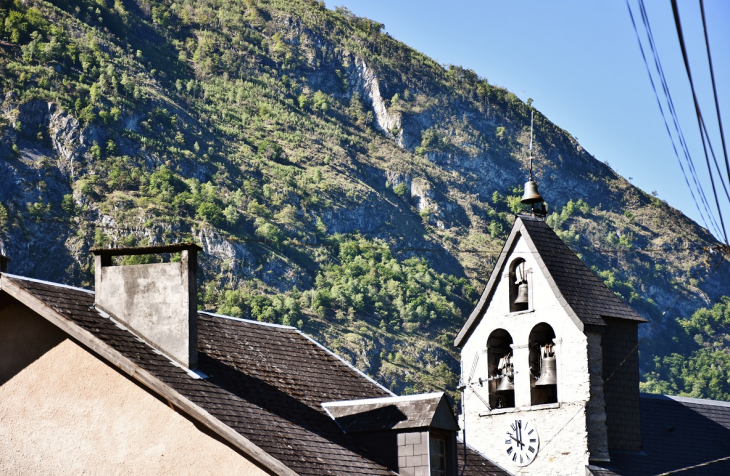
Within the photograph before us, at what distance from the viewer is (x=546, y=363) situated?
107ft

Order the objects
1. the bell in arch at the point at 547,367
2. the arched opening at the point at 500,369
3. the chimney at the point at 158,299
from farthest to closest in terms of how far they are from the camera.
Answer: the arched opening at the point at 500,369, the bell in arch at the point at 547,367, the chimney at the point at 158,299

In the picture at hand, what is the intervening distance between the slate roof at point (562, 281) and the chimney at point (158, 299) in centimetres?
1849

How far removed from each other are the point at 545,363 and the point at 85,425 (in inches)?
790

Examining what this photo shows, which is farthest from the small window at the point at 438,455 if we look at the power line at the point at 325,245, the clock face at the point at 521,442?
the power line at the point at 325,245

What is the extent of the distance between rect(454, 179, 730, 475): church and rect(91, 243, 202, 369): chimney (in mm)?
16961

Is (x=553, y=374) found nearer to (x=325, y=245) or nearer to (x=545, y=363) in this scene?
(x=545, y=363)

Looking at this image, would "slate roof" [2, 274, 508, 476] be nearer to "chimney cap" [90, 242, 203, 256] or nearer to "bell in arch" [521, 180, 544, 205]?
"chimney cap" [90, 242, 203, 256]

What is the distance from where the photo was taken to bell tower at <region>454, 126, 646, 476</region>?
3175 cm

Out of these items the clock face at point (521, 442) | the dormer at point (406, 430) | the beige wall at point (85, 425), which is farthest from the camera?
the clock face at point (521, 442)

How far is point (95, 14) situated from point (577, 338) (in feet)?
469

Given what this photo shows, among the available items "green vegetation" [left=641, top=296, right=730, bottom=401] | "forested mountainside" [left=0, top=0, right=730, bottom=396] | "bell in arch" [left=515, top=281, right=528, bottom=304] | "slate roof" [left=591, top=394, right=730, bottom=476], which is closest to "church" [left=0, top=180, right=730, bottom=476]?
"slate roof" [left=591, top=394, right=730, bottom=476]

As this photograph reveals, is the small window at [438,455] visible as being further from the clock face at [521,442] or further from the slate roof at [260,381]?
the clock face at [521,442]

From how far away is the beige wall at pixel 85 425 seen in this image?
14398 millimetres

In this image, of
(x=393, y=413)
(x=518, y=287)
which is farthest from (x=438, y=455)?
(x=518, y=287)
